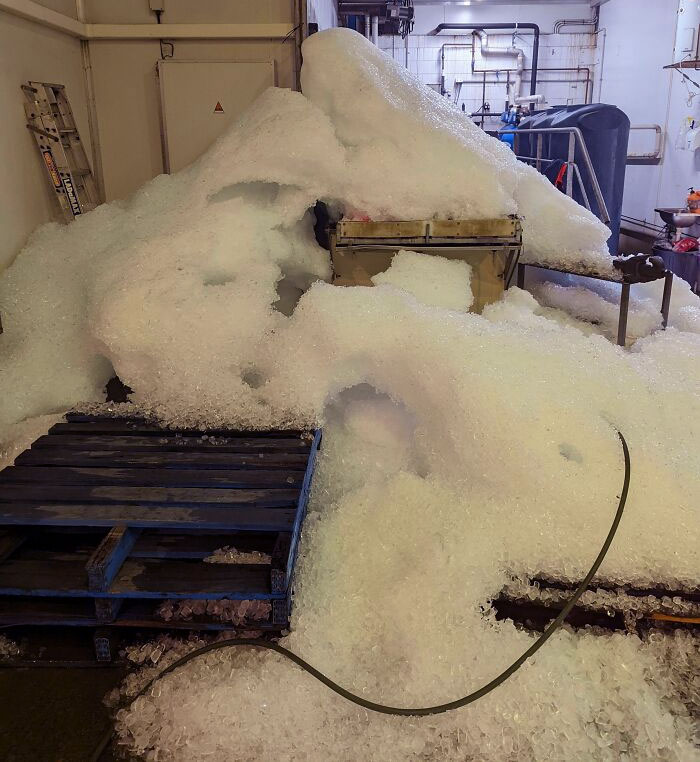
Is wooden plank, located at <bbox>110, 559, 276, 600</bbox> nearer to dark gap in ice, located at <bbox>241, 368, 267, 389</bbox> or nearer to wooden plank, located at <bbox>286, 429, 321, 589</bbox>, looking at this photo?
wooden plank, located at <bbox>286, 429, 321, 589</bbox>

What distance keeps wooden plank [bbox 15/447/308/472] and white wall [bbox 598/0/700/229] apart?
7.05 metres

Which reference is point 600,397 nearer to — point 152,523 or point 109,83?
point 152,523

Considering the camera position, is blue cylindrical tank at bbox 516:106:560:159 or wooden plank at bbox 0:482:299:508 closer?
wooden plank at bbox 0:482:299:508

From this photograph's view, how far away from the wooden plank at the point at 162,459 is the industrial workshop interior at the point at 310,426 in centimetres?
2

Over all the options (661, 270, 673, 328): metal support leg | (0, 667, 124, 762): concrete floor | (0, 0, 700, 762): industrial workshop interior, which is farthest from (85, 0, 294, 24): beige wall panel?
(0, 667, 124, 762): concrete floor

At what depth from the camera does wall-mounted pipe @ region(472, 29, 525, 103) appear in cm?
1045

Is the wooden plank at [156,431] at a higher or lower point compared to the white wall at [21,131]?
lower

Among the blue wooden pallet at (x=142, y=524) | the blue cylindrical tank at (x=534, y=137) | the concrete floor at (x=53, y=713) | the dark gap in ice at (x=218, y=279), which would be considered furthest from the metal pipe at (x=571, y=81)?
the concrete floor at (x=53, y=713)

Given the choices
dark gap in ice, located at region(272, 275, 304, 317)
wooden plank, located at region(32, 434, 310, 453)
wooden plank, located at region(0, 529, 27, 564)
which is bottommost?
wooden plank, located at region(0, 529, 27, 564)

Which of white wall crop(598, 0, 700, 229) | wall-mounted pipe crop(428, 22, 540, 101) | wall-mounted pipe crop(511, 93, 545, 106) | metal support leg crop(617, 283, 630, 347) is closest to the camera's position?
metal support leg crop(617, 283, 630, 347)

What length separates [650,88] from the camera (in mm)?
8438

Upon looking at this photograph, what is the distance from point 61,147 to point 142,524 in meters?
2.65

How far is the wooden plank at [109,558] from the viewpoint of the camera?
5.26 feet

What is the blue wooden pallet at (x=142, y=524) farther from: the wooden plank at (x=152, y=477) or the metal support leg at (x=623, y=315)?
the metal support leg at (x=623, y=315)
